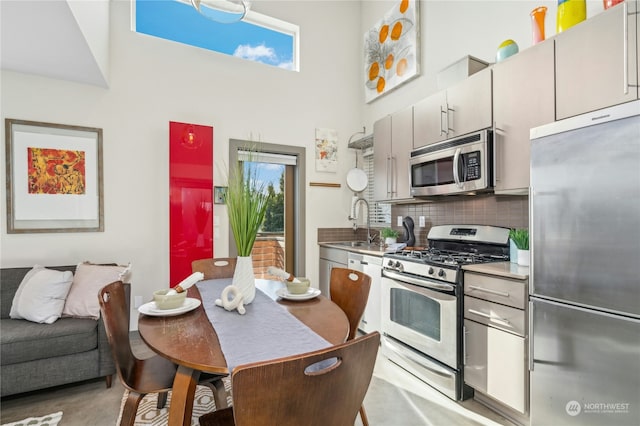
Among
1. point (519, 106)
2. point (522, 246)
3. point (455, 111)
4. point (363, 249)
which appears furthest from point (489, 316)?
point (455, 111)

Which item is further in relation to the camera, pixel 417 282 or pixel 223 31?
pixel 223 31

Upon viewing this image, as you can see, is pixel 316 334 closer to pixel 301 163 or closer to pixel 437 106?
pixel 437 106

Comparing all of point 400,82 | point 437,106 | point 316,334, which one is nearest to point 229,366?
point 316,334

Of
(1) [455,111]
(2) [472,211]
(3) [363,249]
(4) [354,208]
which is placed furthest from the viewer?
(4) [354,208]

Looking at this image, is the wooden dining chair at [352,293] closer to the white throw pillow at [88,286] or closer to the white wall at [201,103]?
the white throw pillow at [88,286]

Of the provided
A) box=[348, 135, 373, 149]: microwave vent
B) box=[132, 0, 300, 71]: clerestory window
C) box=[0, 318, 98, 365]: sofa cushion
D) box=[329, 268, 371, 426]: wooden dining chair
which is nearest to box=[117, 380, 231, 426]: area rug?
box=[0, 318, 98, 365]: sofa cushion

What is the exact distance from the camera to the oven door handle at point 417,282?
2174mm

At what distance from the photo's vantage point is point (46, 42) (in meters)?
2.22

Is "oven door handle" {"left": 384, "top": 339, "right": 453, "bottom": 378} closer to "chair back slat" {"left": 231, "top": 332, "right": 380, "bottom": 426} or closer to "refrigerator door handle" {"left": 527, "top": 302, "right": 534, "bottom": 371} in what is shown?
"refrigerator door handle" {"left": 527, "top": 302, "right": 534, "bottom": 371}

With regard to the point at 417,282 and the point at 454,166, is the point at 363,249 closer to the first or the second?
the point at 417,282

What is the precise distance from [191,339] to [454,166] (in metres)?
2.17

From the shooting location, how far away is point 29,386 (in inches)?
80.4

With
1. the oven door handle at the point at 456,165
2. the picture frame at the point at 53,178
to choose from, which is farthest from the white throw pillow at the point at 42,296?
the oven door handle at the point at 456,165

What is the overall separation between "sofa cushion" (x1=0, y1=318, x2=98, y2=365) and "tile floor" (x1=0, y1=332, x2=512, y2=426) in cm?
32
